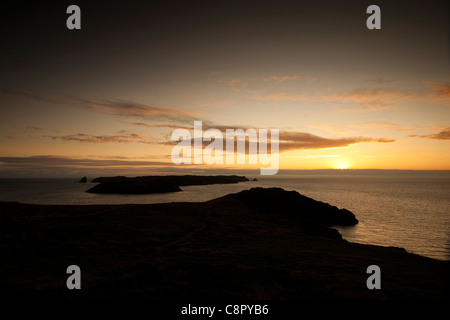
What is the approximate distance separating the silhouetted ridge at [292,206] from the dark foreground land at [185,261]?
13029 millimetres

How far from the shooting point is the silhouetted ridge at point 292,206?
4034cm

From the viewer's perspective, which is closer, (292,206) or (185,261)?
(185,261)

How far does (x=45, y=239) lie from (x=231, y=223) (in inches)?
671

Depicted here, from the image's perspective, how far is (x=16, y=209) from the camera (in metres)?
27.8

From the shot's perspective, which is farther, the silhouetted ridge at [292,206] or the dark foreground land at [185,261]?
the silhouetted ridge at [292,206]

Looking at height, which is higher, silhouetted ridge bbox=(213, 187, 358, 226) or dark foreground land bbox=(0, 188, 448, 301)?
dark foreground land bbox=(0, 188, 448, 301)

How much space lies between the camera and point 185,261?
550 inches

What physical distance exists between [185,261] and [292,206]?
101ft

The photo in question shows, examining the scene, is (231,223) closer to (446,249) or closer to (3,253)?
(3,253)

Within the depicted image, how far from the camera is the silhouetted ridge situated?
132 ft

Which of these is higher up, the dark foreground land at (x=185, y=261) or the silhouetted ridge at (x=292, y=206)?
the dark foreground land at (x=185, y=261)

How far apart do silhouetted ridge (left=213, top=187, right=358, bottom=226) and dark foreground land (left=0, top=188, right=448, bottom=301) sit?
1303 cm

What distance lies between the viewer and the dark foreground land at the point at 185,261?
10109 millimetres
